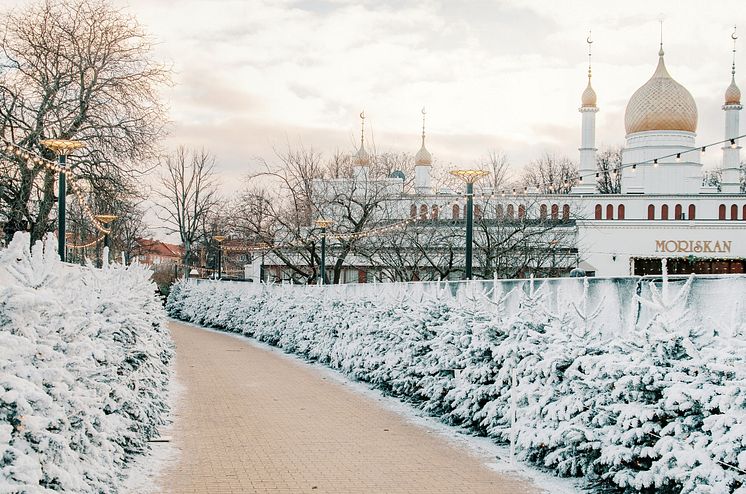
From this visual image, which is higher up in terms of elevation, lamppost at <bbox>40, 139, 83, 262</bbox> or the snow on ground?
lamppost at <bbox>40, 139, 83, 262</bbox>

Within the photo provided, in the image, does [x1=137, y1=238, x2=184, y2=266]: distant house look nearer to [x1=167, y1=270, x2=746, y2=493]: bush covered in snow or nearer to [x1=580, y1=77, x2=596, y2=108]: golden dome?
[x1=167, y1=270, x2=746, y2=493]: bush covered in snow

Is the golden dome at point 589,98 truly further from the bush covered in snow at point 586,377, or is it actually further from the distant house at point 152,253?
the bush covered in snow at point 586,377

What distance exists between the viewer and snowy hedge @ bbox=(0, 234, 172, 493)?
4.84 m

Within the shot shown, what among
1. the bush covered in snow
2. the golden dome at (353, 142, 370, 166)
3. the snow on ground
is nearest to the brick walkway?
the snow on ground

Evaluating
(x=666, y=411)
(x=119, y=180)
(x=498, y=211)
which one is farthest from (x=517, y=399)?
(x=498, y=211)

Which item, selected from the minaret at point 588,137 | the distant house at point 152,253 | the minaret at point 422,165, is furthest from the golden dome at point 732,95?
the distant house at point 152,253

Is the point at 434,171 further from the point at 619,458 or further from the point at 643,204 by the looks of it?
the point at 619,458

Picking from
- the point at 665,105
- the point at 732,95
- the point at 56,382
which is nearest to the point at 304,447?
the point at 56,382

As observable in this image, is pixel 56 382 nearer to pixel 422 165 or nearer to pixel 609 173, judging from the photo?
pixel 422 165

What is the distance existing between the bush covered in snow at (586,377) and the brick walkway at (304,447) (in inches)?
26.9

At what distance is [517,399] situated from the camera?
9.72m

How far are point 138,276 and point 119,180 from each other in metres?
12.8

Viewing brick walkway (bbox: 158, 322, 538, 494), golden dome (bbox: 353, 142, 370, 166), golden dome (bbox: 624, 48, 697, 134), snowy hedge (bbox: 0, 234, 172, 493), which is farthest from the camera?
golden dome (bbox: 624, 48, 697, 134)

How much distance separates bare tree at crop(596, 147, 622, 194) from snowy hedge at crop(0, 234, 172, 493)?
223 feet
